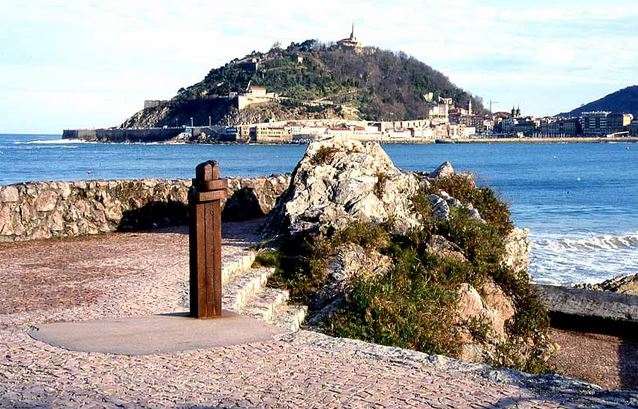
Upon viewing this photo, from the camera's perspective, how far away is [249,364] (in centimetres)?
555

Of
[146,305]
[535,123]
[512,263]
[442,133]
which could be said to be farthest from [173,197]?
[535,123]

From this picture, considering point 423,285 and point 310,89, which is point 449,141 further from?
point 423,285

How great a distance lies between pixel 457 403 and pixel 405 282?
4345 millimetres

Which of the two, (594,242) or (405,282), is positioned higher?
(405,282)

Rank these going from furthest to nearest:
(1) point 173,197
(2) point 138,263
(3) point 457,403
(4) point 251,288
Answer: (1) point 173,197
(2) point 138,263
(4) point 251,288
(3) point 457,403

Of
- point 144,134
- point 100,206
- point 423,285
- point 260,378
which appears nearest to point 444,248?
point 423,285

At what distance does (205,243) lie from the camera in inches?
269

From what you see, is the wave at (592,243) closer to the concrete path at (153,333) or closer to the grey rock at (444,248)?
the grey rock at (444,248)

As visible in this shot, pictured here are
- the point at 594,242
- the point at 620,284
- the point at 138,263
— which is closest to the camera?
the point at 138,263

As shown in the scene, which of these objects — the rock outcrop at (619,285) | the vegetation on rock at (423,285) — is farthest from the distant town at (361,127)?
the vegetation on rock at (423,285)

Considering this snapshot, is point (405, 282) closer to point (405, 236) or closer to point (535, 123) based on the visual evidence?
point (405, 236)

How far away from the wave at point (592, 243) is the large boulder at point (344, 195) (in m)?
13.2

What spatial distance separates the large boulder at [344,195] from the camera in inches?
430

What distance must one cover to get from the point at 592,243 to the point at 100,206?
17.6m
